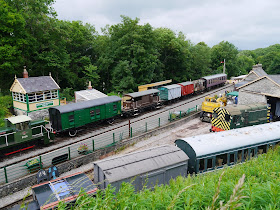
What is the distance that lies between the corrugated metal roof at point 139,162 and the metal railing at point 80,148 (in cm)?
677

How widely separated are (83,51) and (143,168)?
4059 cm

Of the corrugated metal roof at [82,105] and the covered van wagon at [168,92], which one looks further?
the covered van wagon at [168,92]

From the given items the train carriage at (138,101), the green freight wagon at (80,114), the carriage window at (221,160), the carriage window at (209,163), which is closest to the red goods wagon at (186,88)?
the train carriage at (138,101)

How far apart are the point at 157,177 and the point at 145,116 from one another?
739 inches

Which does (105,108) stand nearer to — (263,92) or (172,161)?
(172,161)

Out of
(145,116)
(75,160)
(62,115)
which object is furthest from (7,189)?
(145,116)

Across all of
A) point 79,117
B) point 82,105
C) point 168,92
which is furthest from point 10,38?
point 168,92

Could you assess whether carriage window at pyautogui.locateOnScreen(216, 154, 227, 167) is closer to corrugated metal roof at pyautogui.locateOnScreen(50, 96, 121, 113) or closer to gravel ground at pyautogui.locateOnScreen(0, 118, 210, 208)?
gravel ground at pyautogui.locateOnScreen(0, 118, 210, 208)

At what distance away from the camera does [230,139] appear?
14383 millimetres

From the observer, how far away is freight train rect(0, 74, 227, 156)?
18469 millimetres

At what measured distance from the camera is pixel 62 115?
22141 millimetres

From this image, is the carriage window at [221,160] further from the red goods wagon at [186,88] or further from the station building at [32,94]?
the red goods wagon at [186,88]

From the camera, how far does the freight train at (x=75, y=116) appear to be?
60.6ft

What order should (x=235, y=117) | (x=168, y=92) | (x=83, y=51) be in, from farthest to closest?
1. (x=83, y=51)
2. (x=168, y=92)
3. (x=235, y=117)
